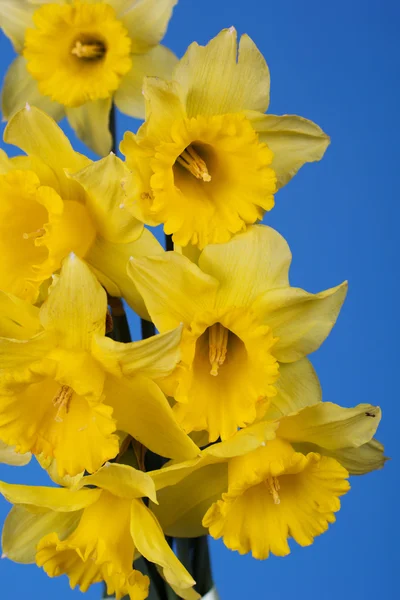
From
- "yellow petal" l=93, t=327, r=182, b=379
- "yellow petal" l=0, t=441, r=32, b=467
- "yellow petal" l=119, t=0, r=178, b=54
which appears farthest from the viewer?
"yellow petal" l=119, t=0, r=178, b=54

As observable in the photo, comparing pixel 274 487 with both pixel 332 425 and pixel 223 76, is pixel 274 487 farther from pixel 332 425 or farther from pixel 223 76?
pixel 223 76

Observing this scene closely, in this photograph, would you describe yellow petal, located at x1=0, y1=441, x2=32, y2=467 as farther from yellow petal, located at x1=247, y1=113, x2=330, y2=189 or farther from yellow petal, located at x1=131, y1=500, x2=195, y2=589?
yellow petal, located at x1=247, y1=113, x2=330, y2=189

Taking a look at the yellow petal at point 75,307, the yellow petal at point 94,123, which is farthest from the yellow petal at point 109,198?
the yellow petal at point 94,123

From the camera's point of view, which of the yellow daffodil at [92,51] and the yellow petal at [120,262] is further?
the yellow daffodil at [92,51]

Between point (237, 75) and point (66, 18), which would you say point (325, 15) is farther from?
point (237, 75)

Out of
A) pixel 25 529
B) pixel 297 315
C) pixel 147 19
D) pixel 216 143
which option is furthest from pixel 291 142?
pixel 25 529

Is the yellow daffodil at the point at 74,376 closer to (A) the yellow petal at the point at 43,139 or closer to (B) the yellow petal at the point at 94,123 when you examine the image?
(A) the yellow petal at the point at 43,139

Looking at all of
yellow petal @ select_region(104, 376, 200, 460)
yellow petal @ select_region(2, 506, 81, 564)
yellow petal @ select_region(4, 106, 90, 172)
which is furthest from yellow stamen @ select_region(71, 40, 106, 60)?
yellow petal @ select_region(2, 506, 81, 564)
